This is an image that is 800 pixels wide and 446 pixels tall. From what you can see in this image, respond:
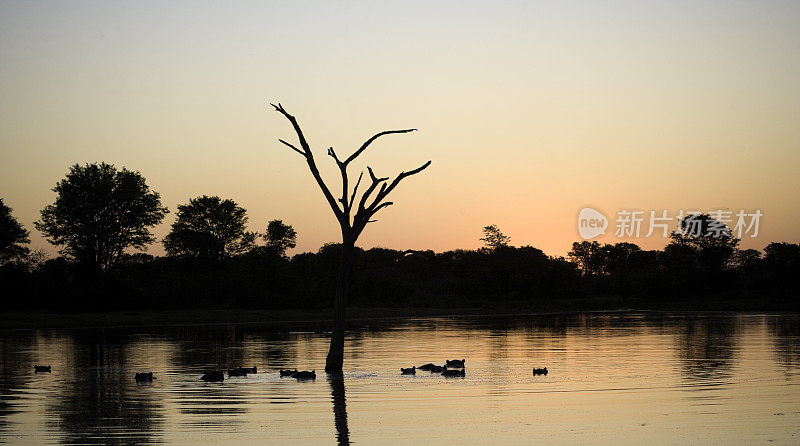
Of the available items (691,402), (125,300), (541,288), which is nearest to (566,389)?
(691,402)

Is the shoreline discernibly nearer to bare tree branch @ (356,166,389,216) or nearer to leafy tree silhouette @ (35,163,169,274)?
leafy tree silhouette @ (35,163,169,274)

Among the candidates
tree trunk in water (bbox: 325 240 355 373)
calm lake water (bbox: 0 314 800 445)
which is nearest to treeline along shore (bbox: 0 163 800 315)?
calm lake water (bbox: 0 314 800 445)

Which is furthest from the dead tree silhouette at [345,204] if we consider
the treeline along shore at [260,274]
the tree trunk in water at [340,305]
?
the treeline along shore at [260,274]

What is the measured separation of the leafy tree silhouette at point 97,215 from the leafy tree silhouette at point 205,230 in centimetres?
1618

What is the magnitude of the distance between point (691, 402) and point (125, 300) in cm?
6408

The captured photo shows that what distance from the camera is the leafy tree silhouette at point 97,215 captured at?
85062 millimetres

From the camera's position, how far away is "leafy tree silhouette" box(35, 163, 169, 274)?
85062 millimetres

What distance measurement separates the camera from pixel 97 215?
281 feet

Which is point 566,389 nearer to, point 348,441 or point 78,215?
point 348,441

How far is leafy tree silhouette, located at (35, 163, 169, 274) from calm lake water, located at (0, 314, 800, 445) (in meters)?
47.1

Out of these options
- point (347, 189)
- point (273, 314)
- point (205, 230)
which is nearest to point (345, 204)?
point (347, 189)

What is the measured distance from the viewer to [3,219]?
264 ft

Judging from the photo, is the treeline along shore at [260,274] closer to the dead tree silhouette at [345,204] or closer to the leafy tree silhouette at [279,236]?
the leafy tree silhouette at [279,236]

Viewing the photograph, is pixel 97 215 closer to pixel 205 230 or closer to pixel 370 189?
pixel 205 230
